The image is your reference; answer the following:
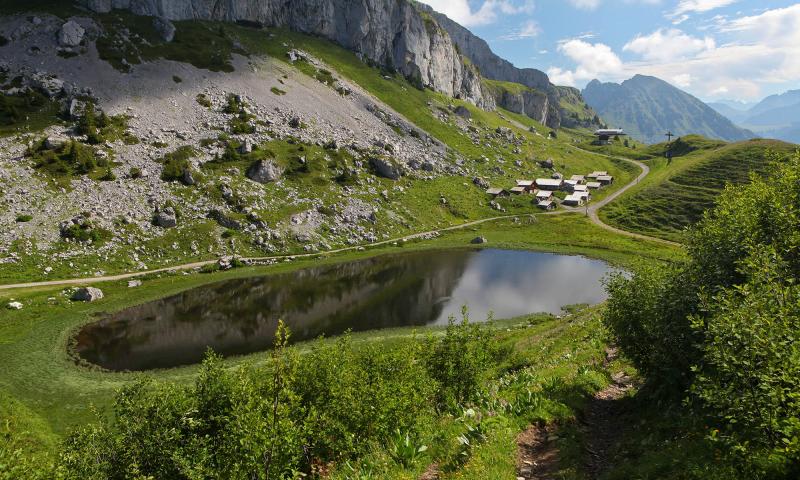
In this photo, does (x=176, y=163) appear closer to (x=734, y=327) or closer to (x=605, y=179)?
(x=734, y=327)

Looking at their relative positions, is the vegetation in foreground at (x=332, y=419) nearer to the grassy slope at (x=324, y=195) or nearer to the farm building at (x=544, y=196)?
the grassy slope at (x=324, y=195)

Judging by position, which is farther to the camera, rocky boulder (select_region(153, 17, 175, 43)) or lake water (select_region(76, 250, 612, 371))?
rocky boulder (select_region(153, 17, 175, 43))

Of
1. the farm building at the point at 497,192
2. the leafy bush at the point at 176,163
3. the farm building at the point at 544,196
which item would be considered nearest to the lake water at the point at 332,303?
the leafy bush at the point at 176,163

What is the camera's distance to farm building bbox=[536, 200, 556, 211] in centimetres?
15012

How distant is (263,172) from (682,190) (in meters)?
145

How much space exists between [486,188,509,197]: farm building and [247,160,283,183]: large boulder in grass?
77.0m


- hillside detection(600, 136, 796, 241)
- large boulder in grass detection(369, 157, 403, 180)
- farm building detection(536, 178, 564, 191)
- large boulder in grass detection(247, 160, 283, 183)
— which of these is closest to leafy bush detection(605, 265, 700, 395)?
large boulder in grass detection(247, 160, 283, 183)

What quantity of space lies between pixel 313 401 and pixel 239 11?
217 meters

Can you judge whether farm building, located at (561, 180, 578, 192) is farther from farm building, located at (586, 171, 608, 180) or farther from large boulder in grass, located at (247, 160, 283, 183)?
large boulder in grass, located at (247, 160, 283, 183)

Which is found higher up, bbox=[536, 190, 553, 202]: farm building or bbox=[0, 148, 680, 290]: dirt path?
bbox=[536, 190, 553, 202]: farm building

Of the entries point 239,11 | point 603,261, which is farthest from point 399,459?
point 239,11

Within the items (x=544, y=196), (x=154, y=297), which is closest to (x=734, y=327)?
(x=154, y=297)

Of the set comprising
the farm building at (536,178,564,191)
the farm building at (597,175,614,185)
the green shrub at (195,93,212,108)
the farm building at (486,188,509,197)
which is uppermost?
the green shrub at (195,93,212,108)

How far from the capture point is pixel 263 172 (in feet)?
372
